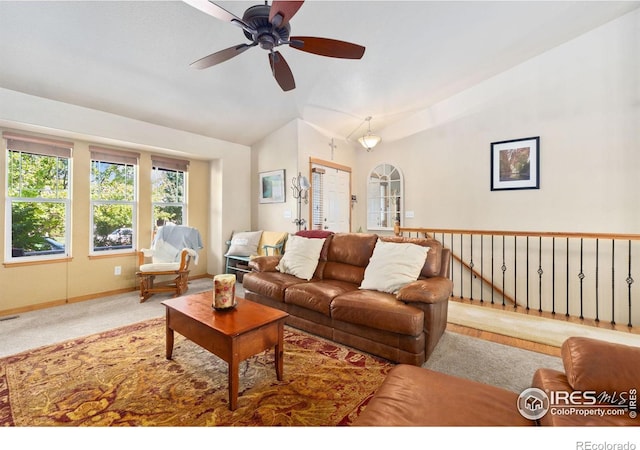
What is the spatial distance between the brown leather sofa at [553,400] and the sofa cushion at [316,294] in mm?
1439

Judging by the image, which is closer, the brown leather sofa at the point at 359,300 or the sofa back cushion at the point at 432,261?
the brown leather sofa at the point at 359,300

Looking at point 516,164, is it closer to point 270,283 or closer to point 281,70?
point 281,70

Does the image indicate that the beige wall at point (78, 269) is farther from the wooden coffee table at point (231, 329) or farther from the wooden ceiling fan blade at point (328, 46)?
the wooden ceiling fan blade at point (328, 46)

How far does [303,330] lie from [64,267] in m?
3.32

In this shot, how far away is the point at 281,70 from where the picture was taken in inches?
94.7

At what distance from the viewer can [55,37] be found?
8.36ft

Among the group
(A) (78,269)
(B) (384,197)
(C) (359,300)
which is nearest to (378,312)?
(C) (359,300)

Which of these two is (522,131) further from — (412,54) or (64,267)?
(64,267)

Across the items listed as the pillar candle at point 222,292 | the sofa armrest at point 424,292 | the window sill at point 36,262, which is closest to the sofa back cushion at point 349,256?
the sofa armrest at point 424,292

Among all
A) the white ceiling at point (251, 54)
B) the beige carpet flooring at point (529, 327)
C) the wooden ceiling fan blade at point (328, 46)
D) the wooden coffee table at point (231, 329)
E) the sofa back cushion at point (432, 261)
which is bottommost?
the beige carpet flooring at point (529, 327)

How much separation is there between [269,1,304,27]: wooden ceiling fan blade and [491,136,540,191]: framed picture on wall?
3.93 m

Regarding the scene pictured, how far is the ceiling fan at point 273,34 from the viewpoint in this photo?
1694 mm

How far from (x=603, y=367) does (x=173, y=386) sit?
2231 millimetres

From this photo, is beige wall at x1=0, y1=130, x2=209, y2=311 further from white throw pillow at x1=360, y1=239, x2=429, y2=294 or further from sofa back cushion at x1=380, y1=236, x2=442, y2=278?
sofa back cushion at x1=380, y1=236, x2=442, y2=278
